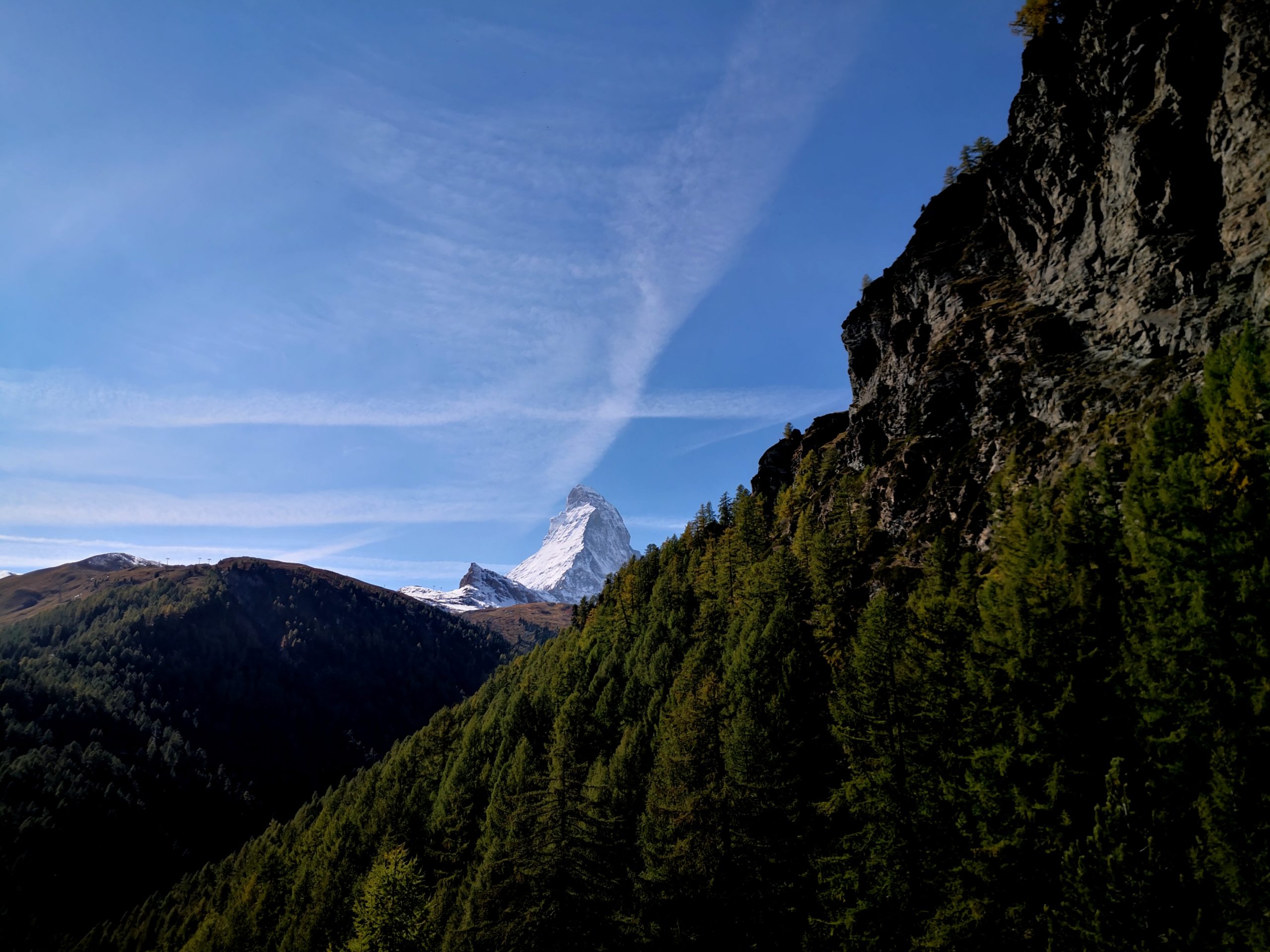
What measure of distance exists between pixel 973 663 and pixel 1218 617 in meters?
8.06

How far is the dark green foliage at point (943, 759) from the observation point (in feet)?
59.2

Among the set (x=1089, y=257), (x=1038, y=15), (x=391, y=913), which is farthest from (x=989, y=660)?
(x=1038, y=15)

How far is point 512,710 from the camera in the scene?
63.1 meters

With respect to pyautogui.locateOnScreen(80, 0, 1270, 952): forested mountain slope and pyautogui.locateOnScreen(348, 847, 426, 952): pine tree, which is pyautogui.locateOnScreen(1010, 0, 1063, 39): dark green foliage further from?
pyautogui.locateOnScreen(348, 847, 426, 952): pine tree

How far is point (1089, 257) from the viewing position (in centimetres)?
4634

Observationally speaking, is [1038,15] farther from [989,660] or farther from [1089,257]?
[989,660]

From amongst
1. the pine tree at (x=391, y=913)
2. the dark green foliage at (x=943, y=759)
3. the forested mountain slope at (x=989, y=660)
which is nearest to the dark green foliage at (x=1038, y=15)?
the forested mountain slope at (x=989, y=660)

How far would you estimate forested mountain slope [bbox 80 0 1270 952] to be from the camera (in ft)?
62.7

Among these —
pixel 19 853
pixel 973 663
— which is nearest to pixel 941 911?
pixel 973 663

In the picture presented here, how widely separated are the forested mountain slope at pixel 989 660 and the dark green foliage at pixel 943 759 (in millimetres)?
141

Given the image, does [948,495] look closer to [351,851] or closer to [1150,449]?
[1150,449]

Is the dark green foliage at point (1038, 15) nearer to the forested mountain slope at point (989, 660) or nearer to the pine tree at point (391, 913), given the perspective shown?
the forested mountain slope at point (989, 660)

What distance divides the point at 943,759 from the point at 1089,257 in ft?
145

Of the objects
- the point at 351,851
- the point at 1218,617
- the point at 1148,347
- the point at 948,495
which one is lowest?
the point at 351,851
